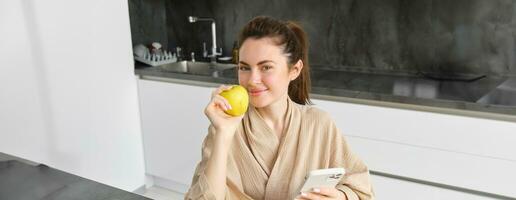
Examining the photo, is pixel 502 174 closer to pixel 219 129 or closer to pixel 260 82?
pixel 260 82

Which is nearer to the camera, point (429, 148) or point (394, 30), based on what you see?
point (429, 148)

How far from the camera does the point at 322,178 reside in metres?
0.88

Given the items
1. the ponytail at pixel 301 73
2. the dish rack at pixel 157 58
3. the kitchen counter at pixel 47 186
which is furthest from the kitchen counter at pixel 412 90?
the kitchen counter at pixel 47 186

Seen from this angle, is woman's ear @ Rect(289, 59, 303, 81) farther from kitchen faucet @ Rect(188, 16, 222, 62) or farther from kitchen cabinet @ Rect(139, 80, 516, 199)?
kitchen faucet @ Rect(188, 16, 222, 62)

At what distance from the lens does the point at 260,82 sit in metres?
1.09

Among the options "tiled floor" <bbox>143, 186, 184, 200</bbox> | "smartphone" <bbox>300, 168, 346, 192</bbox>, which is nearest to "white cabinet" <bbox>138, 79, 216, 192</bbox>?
"tiled floor" <bbox>143, 186, 184, 200</bbox>

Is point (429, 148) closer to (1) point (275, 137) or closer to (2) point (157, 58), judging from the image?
(1) point (275, 137)

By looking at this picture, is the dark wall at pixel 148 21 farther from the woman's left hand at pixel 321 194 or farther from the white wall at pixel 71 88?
the woman's left hand at pixel 321 194

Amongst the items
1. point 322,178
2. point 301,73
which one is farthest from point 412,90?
point 322,178

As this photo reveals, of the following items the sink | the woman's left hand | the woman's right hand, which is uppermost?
the woman's right hand

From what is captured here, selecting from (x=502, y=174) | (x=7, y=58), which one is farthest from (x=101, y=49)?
(x=502, y=174)

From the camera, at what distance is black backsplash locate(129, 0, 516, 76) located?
7.00 feet

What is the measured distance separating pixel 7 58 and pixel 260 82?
134 centimetres

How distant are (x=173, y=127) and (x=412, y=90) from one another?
1.31 metres
